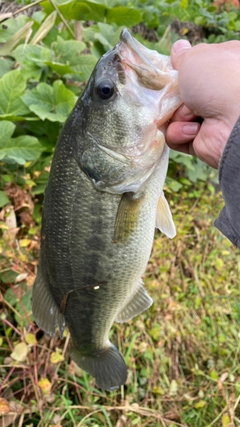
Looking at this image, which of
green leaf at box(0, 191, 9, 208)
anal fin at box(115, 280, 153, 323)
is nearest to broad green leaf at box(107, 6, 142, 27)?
green leaf at box(0, 191, 9, 208)

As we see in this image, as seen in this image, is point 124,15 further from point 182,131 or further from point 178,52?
point 182,131

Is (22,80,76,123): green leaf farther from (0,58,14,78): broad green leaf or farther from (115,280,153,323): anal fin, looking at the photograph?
(115,280,153,323): anal fin

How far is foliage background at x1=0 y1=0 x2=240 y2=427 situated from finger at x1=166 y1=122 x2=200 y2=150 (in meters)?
1.09

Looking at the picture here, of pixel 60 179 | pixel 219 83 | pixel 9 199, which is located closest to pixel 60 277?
pixel 60 179

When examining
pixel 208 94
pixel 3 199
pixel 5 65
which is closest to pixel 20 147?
pixel 3 199

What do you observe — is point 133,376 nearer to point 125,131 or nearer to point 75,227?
point 75,227

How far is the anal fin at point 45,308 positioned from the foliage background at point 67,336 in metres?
0.38

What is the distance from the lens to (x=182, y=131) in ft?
3.83

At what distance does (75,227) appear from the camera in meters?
1.32

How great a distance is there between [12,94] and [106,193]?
50.5 inches

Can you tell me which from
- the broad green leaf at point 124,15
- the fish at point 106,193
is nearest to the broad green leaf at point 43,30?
the broad green leaf at point 124,15

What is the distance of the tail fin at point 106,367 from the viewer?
1.61m

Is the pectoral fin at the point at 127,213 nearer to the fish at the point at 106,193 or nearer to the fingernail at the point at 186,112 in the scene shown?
the fish at the point at 106,193

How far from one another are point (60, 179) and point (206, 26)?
4.19 metres
